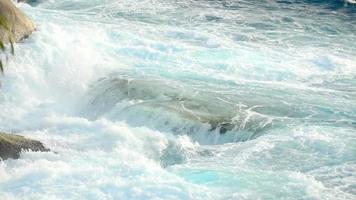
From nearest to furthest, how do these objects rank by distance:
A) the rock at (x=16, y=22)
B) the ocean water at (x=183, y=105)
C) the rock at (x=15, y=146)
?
the ocean water at (x=183, y=105)
the rock at (x=15, y=146)
the rock at (x=16, y=22)

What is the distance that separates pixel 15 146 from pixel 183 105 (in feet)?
15.9

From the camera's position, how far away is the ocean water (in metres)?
12.0

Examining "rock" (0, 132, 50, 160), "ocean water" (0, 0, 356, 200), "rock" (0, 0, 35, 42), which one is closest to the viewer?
"ocean water" (0, 0, 356, 200)

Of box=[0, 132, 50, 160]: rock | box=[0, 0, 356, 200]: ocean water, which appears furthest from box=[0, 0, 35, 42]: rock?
box=[0, 132, 50, 160]: rock

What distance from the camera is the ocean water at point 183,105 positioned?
1202 cm

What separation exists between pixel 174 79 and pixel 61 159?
6.21m

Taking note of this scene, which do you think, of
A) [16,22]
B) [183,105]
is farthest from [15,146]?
[16,22]

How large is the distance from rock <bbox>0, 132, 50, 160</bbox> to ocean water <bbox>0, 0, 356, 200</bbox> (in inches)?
6.8

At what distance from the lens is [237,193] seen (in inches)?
453

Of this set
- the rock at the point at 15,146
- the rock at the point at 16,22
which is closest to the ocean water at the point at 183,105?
the rock at the point at 15,146

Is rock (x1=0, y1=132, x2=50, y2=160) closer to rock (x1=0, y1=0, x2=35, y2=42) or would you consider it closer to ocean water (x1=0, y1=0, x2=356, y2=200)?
ocean water (x1=0, y1=0, x2=356, y2=200)

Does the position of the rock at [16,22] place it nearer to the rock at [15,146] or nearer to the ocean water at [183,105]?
the ocean water at [183,105]

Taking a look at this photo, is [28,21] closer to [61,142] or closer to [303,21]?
[61,142]

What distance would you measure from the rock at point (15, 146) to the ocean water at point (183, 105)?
17cm
